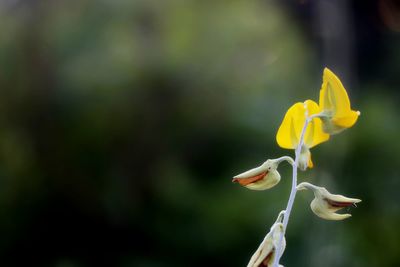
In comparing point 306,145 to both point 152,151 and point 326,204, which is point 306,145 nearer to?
point 326,204

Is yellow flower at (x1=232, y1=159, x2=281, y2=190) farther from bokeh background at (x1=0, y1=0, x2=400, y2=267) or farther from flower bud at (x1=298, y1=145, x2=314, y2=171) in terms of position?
bokeh background at (x1=0, y1=0, x2=400, y2=267)

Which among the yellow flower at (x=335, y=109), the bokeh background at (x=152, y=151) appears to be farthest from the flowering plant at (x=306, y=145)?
the bokeh background at (x=152, y=151)

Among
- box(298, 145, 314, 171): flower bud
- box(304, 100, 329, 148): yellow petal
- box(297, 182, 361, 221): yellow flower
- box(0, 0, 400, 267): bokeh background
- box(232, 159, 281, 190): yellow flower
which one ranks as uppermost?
box(304, 100, 329, 148): yellow petal

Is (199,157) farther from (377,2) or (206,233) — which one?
(377,2)

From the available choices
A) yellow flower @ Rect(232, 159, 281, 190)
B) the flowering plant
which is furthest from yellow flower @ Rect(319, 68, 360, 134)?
yellow flower @ Rect(232, 159, 281, 190)

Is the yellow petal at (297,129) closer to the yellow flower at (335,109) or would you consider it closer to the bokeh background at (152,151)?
the yellow flower at (335,109)

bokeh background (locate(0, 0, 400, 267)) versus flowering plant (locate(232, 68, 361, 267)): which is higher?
flowering plant (locate(232, 68, 361, 267))

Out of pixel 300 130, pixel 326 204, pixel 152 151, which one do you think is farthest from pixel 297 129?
pixel 152 151
